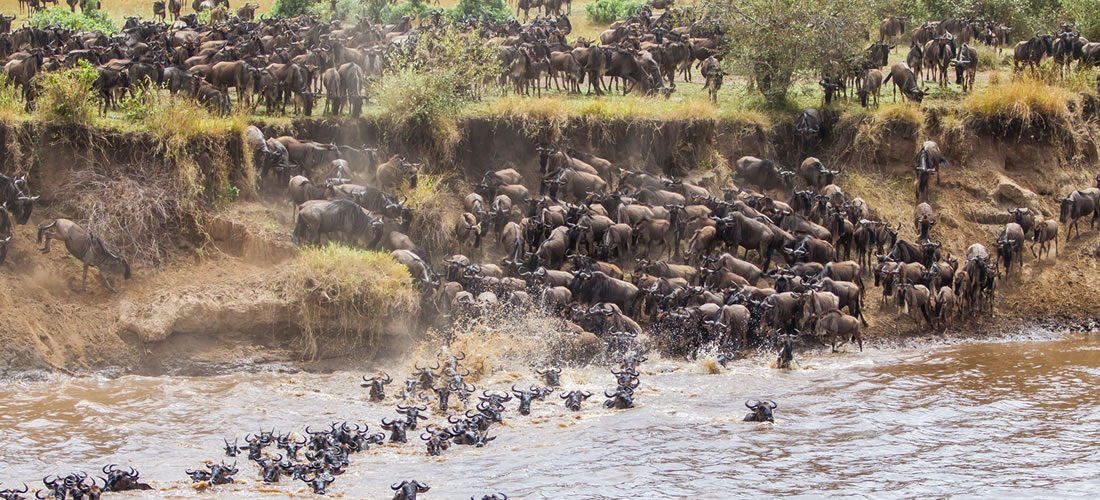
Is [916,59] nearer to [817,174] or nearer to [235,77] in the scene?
[817,174]

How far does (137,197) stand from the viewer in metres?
18.5

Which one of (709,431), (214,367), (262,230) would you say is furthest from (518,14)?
(709,431)

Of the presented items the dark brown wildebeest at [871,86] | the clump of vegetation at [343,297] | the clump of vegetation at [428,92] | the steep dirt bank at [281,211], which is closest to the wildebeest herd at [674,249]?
the steep dirt bank at [281,211]

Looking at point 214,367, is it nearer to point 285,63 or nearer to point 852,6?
point 285,63

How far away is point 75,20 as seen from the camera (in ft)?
98.6

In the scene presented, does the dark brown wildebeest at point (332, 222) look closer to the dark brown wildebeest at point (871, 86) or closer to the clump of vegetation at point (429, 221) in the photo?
the clump of vegetation at point (429, 221)

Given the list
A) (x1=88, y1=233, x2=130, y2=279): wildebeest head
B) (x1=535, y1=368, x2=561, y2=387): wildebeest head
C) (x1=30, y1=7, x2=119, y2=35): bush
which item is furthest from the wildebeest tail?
(x1=30, y1=7, x2=119, y2=35): bush

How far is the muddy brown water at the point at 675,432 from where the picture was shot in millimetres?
12414

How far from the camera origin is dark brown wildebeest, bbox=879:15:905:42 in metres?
31.5

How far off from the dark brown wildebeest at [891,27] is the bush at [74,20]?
19673 millimetres

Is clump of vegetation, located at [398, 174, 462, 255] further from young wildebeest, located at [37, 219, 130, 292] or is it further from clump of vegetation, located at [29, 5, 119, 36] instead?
clump of vegetation, located at [29, 5, 119, 36]

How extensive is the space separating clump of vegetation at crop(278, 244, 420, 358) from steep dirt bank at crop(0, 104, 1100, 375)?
0.24 meters

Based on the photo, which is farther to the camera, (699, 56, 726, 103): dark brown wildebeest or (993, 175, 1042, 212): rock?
(699, 56, 726, 103): dark brown wildebeest

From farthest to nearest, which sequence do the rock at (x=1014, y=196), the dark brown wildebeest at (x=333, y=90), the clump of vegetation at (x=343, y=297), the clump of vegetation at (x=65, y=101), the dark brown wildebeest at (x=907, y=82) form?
the dark brown wildebeest at (x=907, y=82) < the rock at (x=1014, y=196) < the dark brown wildebeest at (x=333, y=90) < the clump of vegetation at (x=65, y=101) < the clump of vegetation at (x=343, y=297)
